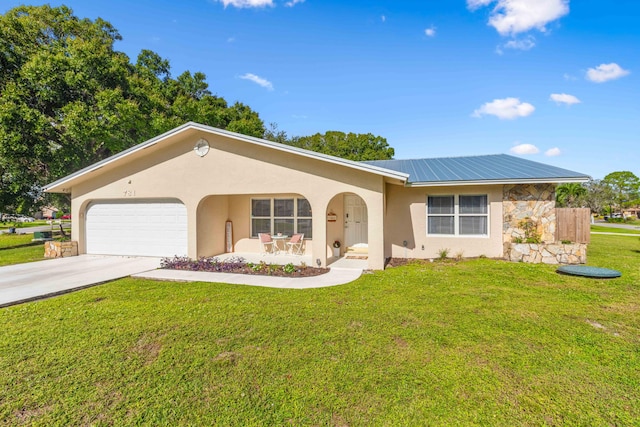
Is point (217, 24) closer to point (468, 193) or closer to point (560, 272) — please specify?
point (468, 193)

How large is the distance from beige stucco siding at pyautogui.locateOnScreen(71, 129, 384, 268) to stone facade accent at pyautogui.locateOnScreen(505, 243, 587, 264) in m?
5.17

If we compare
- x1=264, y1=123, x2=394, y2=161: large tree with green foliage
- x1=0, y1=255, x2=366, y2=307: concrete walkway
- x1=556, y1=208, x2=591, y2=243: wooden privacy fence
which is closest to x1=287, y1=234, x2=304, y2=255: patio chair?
x1=0, y1=255, x2=366, y2=307: concrete walkway

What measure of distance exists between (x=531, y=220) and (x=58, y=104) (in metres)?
23.4

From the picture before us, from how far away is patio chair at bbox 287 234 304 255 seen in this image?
39.0 ft

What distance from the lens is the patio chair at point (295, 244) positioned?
11891 mm

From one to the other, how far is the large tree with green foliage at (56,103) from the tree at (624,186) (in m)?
68.6

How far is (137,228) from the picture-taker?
12.2 meters

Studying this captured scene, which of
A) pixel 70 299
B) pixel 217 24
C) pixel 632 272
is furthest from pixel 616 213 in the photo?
pixel 70 299

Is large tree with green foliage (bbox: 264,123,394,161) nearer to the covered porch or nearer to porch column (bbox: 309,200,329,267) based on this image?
the covered porch

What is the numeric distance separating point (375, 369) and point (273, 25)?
50.4 feet

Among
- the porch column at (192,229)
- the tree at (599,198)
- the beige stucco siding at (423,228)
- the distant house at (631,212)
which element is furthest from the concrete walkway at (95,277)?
the distant house at (631,212)

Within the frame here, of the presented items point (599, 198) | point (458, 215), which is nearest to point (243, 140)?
point (458, 215)

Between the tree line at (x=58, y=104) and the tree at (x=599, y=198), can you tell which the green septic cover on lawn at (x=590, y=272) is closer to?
the tree line at (x=58, y=104)

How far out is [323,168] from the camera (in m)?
9.62
